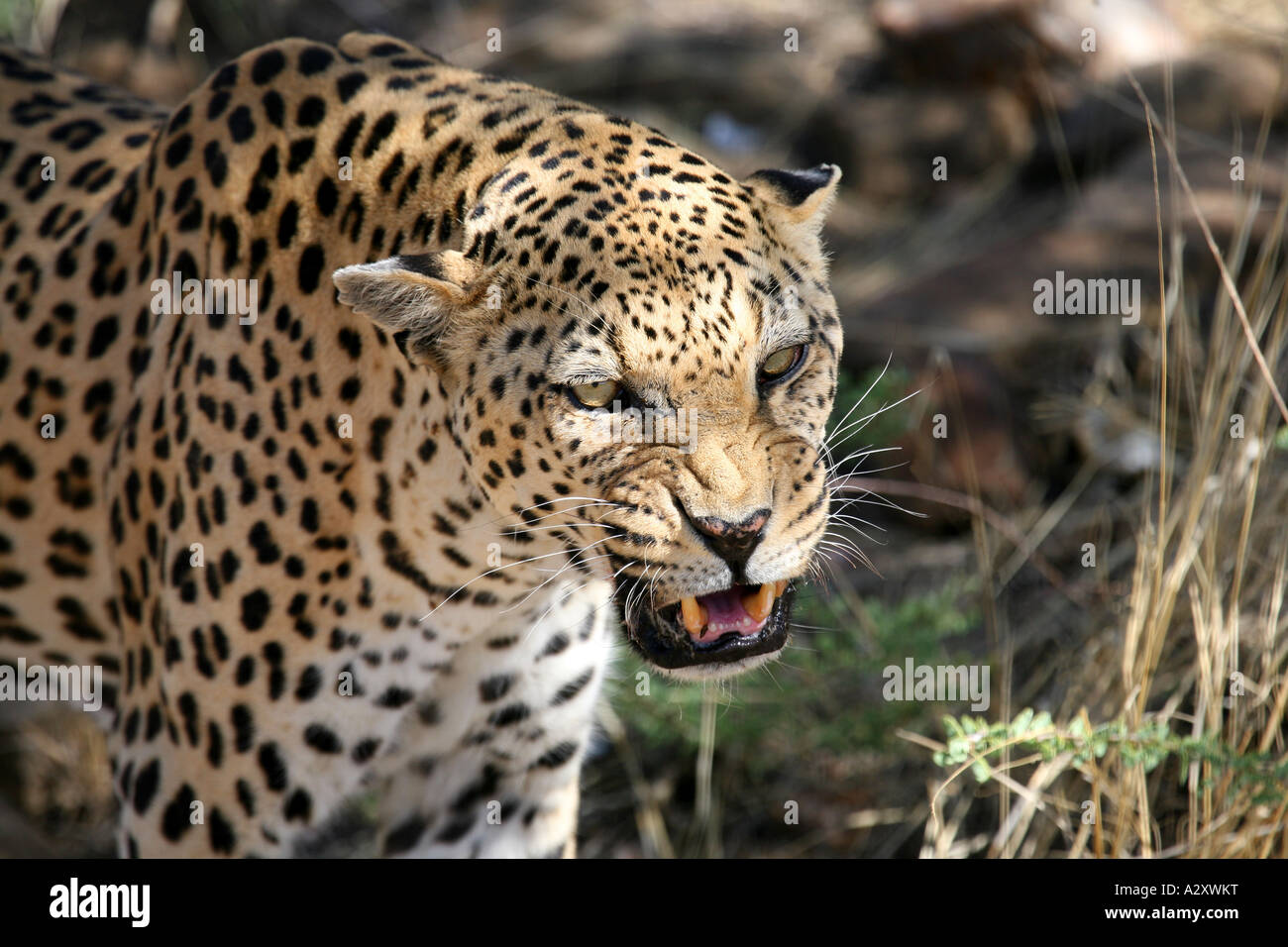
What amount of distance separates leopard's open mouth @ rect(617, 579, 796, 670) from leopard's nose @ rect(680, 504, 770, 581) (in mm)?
191

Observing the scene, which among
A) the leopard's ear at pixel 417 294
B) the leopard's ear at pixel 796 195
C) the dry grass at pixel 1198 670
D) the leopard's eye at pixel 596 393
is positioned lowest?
the dry grass at pixel 1198 670

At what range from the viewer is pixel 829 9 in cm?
1193

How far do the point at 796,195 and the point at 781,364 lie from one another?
63cm

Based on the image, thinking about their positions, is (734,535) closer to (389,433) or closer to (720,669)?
(720,669)

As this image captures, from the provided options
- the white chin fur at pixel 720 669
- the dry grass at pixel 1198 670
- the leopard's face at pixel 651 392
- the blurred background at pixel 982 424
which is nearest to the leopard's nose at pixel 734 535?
the leopard's face at pixel 651 392

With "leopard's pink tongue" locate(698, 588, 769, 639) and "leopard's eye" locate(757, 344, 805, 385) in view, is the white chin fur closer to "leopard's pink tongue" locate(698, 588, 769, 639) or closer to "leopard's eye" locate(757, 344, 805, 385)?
"leopard's pink tongue" locate(698, 588, 769, 639)

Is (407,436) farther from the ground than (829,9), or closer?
closer

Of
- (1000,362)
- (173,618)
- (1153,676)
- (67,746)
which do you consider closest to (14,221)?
(173,618)

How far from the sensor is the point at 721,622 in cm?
385

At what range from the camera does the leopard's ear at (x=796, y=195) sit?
4148mm

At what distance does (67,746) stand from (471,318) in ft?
16.2

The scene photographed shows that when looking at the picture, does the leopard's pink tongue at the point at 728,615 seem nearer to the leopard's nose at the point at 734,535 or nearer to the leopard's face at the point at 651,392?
the leopard's face at the point at 651,392

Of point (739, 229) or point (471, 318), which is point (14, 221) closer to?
point (471, 318)

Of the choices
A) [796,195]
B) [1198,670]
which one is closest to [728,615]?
[796,195]
